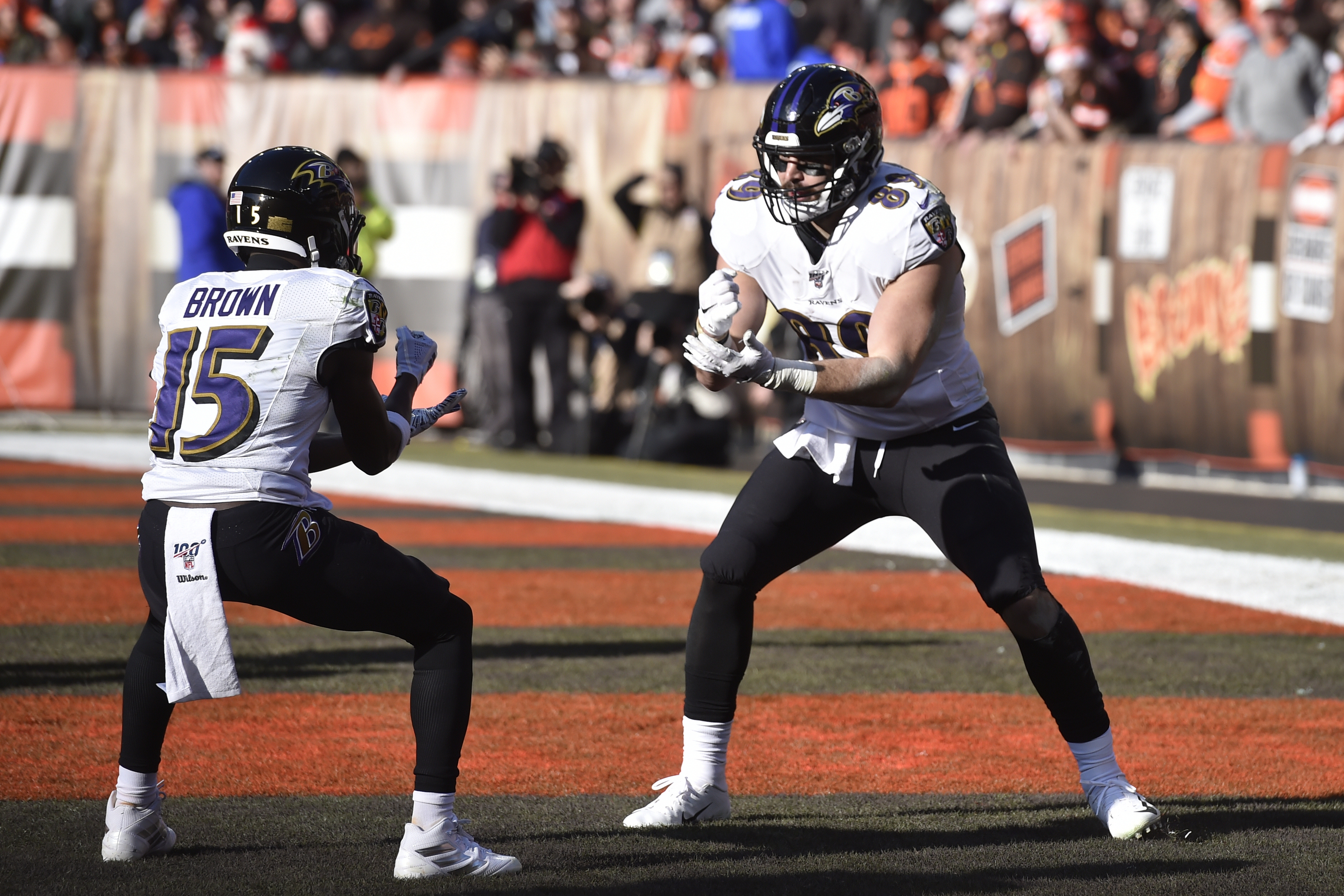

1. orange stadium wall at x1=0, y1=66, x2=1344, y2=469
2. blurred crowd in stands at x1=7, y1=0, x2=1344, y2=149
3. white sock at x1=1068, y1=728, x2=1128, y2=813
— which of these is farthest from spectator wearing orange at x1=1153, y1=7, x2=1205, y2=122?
white sock at x1=1068, y1=728, x2=1128, y2=813

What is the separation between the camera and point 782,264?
4.35 metres

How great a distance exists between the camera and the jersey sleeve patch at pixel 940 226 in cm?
416

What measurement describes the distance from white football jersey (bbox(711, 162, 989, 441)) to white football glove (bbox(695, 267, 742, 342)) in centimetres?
51

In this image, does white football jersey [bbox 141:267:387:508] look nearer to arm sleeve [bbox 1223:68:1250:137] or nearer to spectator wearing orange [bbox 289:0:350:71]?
arm sleeve [bbox 1223:68:1250:137]

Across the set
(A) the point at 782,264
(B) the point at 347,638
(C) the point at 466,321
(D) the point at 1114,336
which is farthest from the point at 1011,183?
(A) the point at 782,264

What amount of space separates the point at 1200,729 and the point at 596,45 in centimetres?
1237

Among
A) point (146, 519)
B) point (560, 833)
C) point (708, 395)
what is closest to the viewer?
point (146, 519)

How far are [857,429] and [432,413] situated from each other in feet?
3.65

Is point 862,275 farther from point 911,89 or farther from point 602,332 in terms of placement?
point 911,89

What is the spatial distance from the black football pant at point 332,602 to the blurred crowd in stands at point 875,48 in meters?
9.14

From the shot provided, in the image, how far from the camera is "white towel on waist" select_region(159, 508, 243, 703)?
142 inches

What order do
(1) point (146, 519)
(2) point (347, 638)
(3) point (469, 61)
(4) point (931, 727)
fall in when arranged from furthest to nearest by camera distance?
(3) point (469, 61) < (2) point (347, 638) < (4) point (931, 727) < (1) point (146, 519)

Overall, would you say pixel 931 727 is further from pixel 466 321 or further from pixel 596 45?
pixel 596 45

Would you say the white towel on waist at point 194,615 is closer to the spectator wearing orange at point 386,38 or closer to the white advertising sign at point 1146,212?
the white advertising sign at point 1146,212
